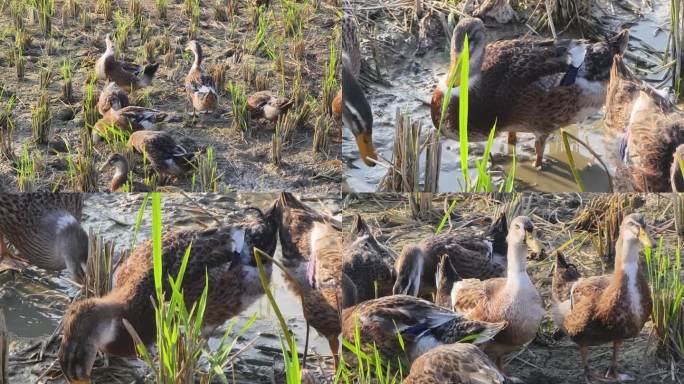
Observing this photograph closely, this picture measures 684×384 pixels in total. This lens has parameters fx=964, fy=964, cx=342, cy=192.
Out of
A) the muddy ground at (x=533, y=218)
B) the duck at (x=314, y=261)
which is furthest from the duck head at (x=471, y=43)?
the duck at (x=314, y=261)

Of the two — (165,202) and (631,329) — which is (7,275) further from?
(631,329)

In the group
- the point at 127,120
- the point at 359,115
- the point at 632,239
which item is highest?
the point at 359,115

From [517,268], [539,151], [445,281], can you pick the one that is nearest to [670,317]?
[517,268]

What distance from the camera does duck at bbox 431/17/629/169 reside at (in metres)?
5.21

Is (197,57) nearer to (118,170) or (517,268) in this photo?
(118,170)

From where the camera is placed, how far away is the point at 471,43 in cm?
526

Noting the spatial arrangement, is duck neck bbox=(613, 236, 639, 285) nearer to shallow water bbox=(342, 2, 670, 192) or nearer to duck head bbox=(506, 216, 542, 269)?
duck head bbox=(506, 216, 542, 269)

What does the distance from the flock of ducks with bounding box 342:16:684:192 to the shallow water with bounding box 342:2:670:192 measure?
0.10 m

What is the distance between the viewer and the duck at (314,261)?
405 cm

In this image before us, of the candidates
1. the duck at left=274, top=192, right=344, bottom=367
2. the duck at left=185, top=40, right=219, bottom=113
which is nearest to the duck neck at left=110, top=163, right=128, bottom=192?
the duck at left=185, top=40, right=219, bottom=113

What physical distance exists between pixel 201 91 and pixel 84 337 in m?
2.28

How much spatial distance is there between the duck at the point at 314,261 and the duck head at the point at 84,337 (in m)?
0.78

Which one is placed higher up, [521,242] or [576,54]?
[576,54]

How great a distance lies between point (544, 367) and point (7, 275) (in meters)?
2.64
